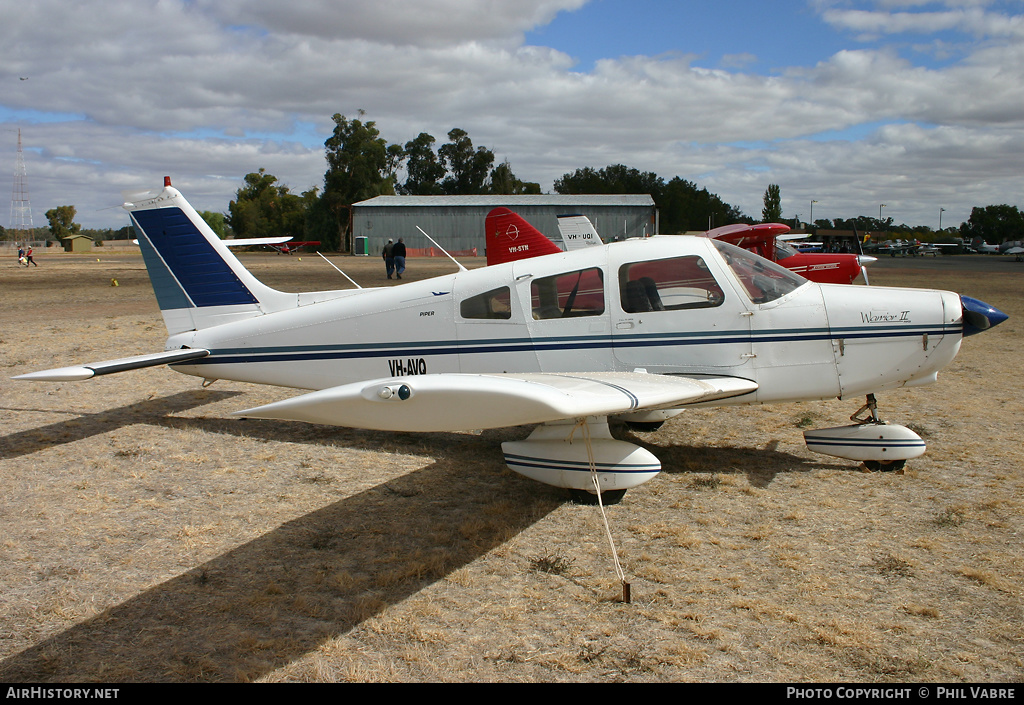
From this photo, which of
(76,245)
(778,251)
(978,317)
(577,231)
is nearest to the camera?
(978,317)

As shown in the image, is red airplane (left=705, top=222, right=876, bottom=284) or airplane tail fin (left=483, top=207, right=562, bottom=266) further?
red airplane (left=705, top=222, right=876, bottom=284)

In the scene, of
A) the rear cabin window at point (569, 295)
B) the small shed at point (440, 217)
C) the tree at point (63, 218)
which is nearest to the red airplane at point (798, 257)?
the rear cabin window at point (569, 295)

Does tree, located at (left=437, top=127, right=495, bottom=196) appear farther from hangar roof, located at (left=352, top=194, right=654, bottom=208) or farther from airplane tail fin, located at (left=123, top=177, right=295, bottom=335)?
airplane tail fin, located at (left=123, top=177, right=295, bottom=335)

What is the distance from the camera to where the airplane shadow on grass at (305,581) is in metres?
3.15

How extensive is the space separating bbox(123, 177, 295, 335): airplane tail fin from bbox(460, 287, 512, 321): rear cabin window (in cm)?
231

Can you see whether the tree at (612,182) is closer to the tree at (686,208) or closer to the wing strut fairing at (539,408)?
the tree at (686,208)

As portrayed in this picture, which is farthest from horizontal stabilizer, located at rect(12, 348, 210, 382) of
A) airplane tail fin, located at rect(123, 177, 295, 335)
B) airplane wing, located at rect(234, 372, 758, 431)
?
airplane wing, located at rect(234, 372, 758, 431)

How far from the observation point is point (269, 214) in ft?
304

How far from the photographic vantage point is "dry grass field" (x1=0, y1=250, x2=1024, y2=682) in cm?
316

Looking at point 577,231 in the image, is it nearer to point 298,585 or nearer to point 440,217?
point 298,585

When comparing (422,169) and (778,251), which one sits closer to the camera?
(778,251)

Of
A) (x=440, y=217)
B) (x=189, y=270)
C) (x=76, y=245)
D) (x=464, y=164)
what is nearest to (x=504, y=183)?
(x=464, y=164)

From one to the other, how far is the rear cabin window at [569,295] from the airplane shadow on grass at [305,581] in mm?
1508

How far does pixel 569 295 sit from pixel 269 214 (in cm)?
9533
